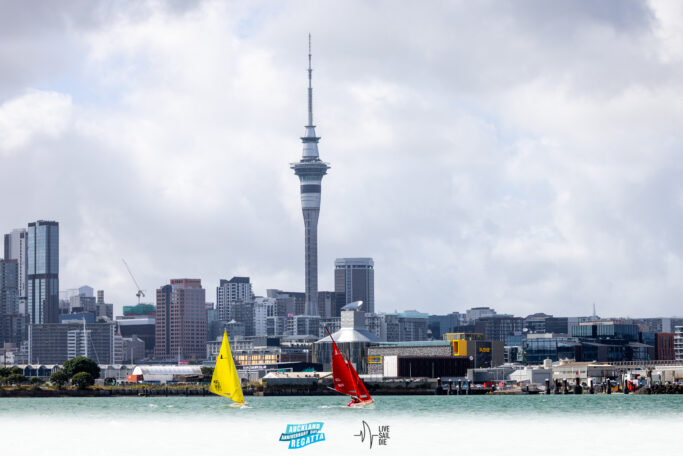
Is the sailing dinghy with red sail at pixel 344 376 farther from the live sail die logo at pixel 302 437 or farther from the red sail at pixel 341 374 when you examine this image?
the live sail die logo at pixel 302 437

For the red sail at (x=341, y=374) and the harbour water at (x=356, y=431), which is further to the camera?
the red sail at (x=341, y=374)

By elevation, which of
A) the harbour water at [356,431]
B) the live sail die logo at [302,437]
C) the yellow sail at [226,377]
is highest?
the yellow sail at [226,377]

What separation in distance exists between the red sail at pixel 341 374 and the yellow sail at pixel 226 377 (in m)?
12.1

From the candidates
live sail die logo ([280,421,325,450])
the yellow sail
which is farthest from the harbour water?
the yellow sail

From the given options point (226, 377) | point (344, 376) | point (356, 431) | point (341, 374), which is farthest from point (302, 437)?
point (226, 377)

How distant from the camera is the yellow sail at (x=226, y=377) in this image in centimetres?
15200

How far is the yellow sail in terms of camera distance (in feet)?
499

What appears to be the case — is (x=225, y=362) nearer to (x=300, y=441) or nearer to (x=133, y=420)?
(x=133, y=420)

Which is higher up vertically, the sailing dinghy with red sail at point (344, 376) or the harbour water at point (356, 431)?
the sailing dinghy with red sail at point (344, 376)

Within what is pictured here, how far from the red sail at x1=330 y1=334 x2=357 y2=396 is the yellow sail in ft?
39.6

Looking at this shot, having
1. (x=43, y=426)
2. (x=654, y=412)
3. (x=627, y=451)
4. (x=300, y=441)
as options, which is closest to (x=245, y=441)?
(x=300, y=441)

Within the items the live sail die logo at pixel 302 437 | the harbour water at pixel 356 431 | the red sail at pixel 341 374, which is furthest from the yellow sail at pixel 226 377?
the live sail die logo at pixel 302 437

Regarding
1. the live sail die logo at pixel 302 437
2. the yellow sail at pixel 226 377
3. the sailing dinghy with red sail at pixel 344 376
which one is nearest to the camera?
the live sail die logo at pixel 302 437

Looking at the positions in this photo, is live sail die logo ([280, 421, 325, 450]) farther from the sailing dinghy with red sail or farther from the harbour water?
the sailing dinghy with red sail
